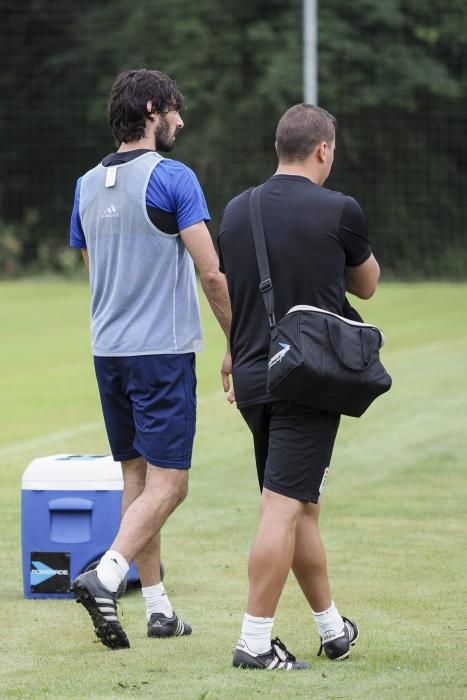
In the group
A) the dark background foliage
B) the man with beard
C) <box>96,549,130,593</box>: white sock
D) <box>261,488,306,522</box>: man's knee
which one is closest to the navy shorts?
the man with beard

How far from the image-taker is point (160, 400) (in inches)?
186

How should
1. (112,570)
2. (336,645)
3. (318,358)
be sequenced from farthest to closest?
(112,570) → (336,645) → (318,358)

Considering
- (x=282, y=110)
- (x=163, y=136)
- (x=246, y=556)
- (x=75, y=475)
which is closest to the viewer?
(x=163, y=136)

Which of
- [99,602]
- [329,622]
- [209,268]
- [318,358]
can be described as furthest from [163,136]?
[329,622]

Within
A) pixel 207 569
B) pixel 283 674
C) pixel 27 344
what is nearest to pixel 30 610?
pixel 207 569

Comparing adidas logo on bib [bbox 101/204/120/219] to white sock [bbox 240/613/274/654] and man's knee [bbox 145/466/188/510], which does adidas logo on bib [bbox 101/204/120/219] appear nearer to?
man's knee [bbox 145/466/188/510]

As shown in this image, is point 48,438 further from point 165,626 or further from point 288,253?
point 288,253

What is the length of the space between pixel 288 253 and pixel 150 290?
672 millimetres

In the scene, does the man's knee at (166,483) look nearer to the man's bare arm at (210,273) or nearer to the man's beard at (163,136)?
the man's bare arm at (210,273)

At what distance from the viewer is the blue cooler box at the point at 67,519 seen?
5.52m

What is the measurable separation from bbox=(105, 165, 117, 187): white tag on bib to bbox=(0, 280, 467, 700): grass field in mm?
1505

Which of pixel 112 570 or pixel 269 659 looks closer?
pixel 269 659

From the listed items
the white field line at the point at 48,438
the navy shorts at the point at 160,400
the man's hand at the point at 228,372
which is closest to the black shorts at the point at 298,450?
the man's hand at the point at 228,372

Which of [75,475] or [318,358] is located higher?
[318,358]
